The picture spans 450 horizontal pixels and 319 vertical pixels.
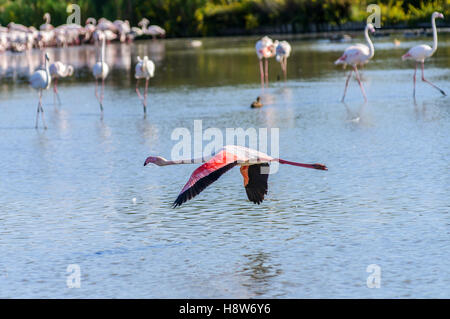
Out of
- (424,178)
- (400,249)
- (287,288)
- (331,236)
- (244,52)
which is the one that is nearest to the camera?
(287,288)

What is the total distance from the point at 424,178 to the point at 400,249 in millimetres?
2834

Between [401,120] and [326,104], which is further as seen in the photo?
[326,104]

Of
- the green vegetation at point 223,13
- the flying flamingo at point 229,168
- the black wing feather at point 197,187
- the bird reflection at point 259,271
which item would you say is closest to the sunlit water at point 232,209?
the bird reflection at point 259,271

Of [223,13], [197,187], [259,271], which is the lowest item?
[259,271]

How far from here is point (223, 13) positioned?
228 ft

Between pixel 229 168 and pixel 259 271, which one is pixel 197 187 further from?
pixel 259 271

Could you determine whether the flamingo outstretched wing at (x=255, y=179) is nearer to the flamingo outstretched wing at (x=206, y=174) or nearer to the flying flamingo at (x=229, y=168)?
the flying flamingo at (x=229, y=168)

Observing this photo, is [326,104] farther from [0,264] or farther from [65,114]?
[0,264]

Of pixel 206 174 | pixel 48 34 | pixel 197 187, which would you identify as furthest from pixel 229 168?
pixel 48 34

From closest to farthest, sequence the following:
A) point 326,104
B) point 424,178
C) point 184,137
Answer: point 424,178 → point 184,137 → point 326,104

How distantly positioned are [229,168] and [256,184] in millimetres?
978

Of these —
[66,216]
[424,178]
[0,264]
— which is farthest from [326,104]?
[0,264]

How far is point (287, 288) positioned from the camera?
6480 mm

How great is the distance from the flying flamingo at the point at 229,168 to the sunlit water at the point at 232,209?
0.48m
